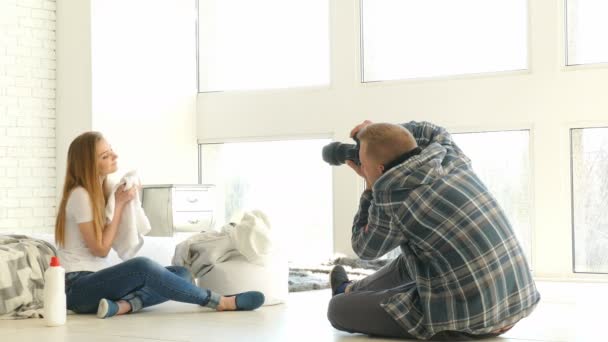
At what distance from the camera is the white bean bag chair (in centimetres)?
421

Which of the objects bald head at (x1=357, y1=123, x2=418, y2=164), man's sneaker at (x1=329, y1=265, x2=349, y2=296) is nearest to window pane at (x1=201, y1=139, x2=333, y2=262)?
man's sneaker at (x1=329, y1=265, x2=349, y2=296)

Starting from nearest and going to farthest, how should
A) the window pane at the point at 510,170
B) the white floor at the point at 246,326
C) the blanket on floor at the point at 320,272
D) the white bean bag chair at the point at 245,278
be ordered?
the white floor at the point at 246,326 → the white bean bag chair at the point at 245,278 → the blanket on floor at the point at 320,272 → the window pane at the point at 510,170

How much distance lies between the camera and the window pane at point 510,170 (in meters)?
6.18

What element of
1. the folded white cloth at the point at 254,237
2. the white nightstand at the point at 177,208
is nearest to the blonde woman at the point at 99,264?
the folded white cloth at the point at 254,237

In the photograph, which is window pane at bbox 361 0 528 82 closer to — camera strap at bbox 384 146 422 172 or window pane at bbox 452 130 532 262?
window pane at bbox 452 130 532 262

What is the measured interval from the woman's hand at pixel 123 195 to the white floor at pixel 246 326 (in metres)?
0.49

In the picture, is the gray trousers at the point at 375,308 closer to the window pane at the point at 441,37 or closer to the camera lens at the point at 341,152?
the camera lens at the point at 341,152

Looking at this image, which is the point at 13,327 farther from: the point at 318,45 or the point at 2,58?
the point at 318,45

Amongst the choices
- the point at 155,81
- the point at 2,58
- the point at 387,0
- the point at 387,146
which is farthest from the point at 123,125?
the point at 387,146

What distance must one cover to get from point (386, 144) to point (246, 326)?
0.99m

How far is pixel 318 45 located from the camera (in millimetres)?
7102

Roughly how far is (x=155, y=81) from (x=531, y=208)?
3.06 metres

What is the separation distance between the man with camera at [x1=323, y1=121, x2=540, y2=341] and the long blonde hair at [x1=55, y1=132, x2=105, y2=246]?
4.31 feet

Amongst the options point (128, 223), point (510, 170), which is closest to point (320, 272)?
point (510, 170)
